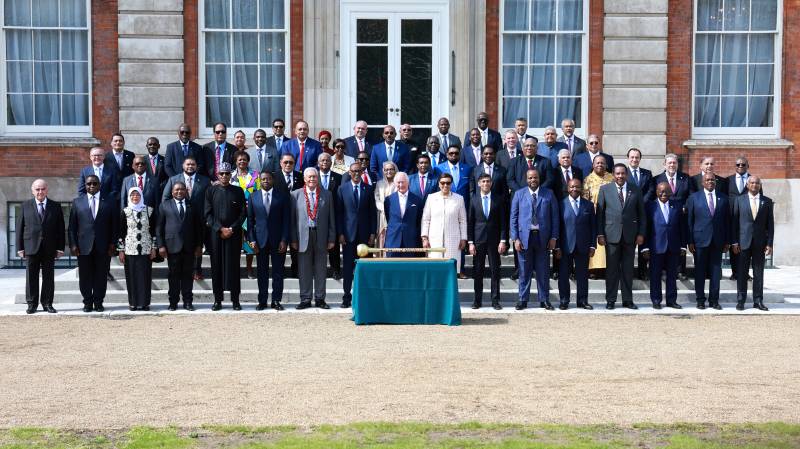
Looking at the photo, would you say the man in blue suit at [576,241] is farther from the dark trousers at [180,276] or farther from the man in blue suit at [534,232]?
the dark trousers at [180,276]

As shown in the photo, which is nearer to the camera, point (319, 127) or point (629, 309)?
point (629, 309)

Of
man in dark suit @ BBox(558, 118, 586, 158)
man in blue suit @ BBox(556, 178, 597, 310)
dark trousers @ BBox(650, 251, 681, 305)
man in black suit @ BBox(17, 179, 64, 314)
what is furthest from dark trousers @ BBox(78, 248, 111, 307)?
dark trousers @ BBox(650, 251, 681, 305)

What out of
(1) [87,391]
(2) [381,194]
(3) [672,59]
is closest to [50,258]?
(2) [381,194]

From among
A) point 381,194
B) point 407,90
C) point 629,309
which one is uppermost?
point 407,90

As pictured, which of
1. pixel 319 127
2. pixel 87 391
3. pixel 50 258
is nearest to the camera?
pixel 87 391

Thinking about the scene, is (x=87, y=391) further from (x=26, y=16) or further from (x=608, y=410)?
(x=26, y=16)

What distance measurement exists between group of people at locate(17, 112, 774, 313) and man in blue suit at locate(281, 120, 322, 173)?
780 millimetres

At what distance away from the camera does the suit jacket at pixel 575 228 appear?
51.9ft

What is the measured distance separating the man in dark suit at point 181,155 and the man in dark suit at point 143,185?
696 mm

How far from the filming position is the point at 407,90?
20.9 meters

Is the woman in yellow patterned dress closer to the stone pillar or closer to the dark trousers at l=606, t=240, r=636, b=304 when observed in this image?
the dark trousers at l=606, t=240, r=636, b=304

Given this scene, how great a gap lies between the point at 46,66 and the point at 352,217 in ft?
25.7

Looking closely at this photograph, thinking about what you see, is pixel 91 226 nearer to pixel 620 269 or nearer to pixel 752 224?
pixel 620 269

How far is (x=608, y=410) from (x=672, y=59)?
12.9 meters
